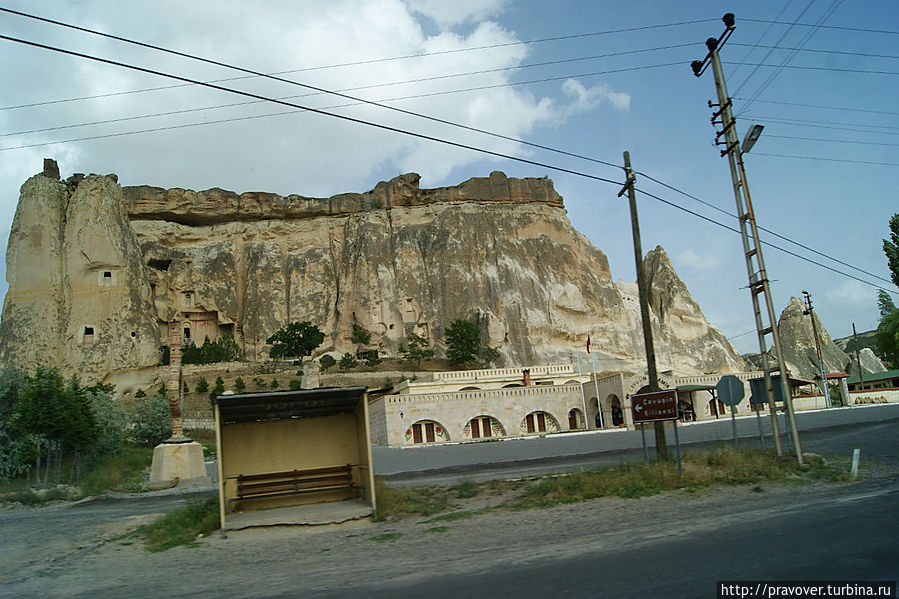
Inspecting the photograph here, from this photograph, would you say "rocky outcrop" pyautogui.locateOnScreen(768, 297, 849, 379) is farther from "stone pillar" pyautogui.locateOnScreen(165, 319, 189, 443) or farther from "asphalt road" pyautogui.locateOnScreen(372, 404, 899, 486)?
"stone pillar" pyautogui.locateOnScreen(165, 319, 189, 443)

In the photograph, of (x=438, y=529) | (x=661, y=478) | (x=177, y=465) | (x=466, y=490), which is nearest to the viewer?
(x=438, y=529)

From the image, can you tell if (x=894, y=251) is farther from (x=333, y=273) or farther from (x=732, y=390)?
(x=333, y=273)

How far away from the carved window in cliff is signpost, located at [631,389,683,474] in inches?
2743

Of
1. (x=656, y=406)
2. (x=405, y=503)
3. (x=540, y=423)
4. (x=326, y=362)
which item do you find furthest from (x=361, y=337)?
(x=656, y=406)

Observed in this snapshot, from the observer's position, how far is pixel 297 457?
12.9 meters

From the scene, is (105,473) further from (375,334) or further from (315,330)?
(375,334)

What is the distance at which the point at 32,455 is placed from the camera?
70.3 feet

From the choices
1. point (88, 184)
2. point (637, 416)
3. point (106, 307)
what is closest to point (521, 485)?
point (637, 416)

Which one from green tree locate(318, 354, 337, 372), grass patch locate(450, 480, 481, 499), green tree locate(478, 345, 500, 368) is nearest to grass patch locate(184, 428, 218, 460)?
green tree locate(318, 354, 337, 372)

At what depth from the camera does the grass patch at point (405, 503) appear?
1161cm

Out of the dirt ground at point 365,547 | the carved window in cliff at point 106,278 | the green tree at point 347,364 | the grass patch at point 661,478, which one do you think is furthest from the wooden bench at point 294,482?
the carved window in cliff at point 106,278

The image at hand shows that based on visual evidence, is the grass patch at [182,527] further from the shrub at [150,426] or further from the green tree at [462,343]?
the green tree at [462,343]

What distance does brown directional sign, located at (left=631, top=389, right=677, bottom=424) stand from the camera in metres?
12.5

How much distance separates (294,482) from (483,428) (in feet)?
99.0
